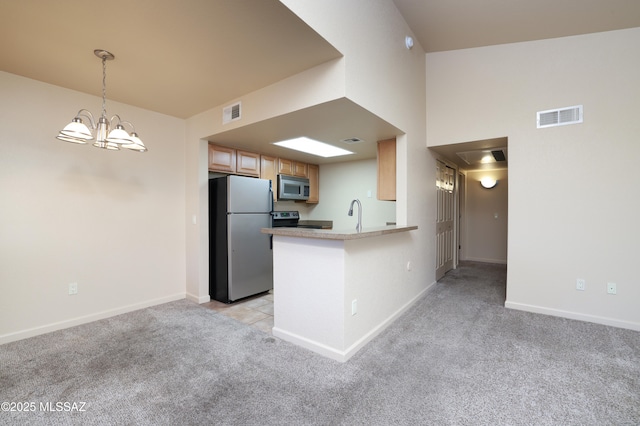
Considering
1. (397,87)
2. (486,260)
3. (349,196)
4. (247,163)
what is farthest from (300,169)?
(486,260)

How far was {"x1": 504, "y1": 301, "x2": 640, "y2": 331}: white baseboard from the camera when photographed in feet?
9.32

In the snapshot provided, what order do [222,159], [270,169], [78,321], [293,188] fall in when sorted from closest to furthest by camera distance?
[78,321] < [222,159] < [270,169] < [293,188]

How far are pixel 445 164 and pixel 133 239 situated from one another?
483 centimetres

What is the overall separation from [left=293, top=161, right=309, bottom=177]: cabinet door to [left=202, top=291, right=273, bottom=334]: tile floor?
2161 mm

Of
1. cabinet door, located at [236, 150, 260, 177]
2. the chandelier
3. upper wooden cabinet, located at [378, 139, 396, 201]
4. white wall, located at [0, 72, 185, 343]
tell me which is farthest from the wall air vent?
white wall, located at [0, 72, 185, 343]

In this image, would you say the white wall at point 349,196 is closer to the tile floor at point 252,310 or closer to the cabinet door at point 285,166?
the cabinet door at point 285,166

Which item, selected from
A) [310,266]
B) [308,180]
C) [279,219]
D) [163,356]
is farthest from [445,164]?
[163,356]

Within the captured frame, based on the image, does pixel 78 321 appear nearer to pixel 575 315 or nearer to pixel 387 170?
pixel 387 170

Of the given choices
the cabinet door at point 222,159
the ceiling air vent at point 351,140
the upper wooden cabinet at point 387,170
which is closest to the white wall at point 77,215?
the cabinet door at point 222,159

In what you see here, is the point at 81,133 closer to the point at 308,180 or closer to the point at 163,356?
the point at 163,356

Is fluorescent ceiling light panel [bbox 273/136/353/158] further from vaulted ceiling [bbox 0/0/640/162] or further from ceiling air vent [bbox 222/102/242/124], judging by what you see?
ceiling air vent [bbox 222/102/242/124]

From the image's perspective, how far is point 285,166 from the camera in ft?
15.6

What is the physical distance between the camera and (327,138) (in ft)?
11.6

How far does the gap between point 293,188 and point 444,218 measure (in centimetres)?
267
